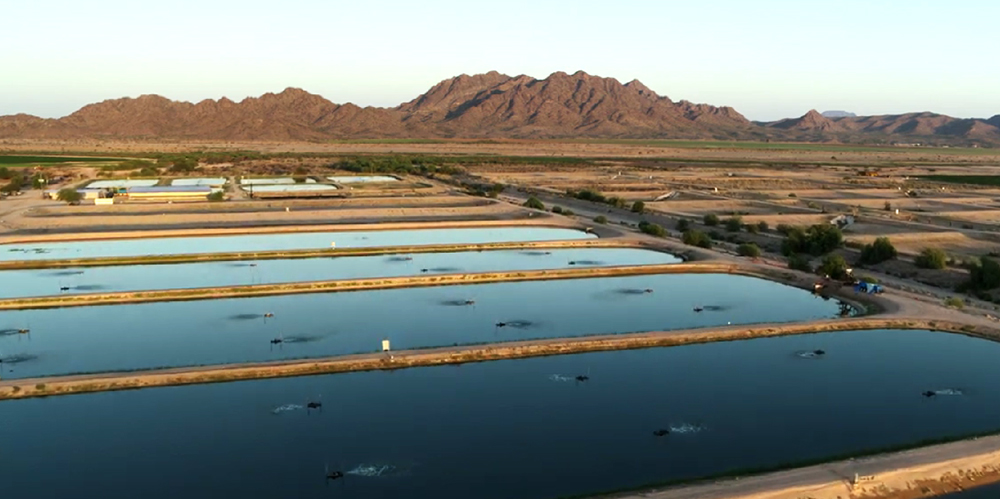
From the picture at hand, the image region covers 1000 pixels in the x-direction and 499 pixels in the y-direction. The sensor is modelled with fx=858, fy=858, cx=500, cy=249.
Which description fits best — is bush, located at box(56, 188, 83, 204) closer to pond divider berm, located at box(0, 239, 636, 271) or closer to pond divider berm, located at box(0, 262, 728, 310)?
pond divider berm, located at box(0, 239, 636, 271)

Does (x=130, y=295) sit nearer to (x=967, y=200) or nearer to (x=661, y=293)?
(x=661, y=293)

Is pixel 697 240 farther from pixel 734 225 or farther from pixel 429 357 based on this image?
pixel 429 357

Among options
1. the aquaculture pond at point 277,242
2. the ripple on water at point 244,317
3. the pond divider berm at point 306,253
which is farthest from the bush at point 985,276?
the ripple on water at point 244,317

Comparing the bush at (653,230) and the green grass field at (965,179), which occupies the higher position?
the bush at (653,230)

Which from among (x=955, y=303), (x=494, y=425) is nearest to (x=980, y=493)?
(x=494, y=425)

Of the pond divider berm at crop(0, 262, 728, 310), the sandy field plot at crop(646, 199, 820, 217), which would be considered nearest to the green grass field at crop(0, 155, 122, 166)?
the sandy field plot at crop(646, 199, 820, 217)

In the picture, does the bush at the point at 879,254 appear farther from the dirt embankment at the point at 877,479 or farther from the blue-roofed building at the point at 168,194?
the blue-roofed building at the point at 168,194
